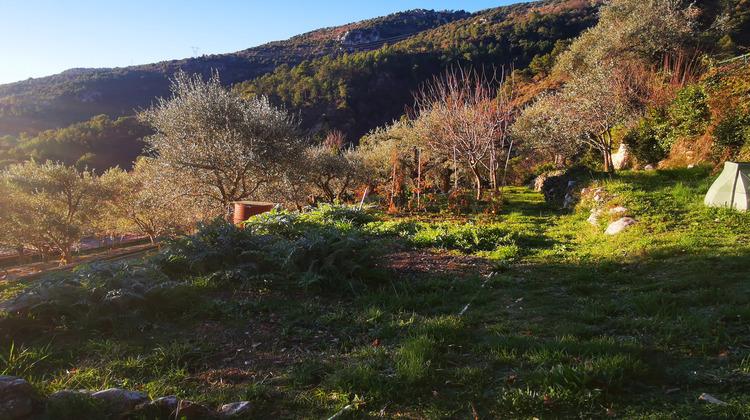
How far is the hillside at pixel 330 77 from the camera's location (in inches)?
1957

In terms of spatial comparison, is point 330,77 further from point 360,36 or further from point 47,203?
point 47,203

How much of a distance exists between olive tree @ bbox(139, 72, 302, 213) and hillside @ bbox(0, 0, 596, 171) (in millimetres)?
33758

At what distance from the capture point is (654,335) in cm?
306

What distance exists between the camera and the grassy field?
2.38m

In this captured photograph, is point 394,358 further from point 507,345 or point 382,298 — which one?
point 382,298

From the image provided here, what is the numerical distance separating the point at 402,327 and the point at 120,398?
89.0 inches

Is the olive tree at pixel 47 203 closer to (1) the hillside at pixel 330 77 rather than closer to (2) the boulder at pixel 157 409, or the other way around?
(2) the boulder at pixel 157 409

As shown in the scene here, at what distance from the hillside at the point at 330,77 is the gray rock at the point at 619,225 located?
144ft

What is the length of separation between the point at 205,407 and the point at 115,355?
1.29m

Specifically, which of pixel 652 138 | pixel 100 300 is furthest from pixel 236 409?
pixel 652 138

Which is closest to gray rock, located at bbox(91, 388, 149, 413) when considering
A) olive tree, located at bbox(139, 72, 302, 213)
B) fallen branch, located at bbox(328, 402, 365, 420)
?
fallen branch, located at bbox(328, 402, 365, 420)

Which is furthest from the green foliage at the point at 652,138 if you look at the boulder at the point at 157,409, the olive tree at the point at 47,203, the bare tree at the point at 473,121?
the olive tree at the point at 47,203

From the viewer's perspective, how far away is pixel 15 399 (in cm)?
211

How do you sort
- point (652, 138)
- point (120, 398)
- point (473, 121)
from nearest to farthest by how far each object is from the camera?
point (120, 398), point (473, 121), point (652, 138)
